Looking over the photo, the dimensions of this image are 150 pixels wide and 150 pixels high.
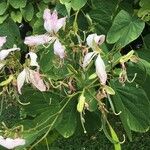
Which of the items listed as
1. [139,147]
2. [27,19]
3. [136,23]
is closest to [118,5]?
[136,23]

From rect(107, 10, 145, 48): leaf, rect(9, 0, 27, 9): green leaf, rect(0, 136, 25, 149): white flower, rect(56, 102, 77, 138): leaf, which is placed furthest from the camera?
rect(9, 0, 27, 9): green leaf

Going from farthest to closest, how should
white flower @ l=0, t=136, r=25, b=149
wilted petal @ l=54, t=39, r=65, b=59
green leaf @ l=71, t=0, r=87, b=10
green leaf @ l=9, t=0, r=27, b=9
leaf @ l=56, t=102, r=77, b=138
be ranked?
green leaf @ l=9, t=0, r=27, b=9, green leaf @ l=71, t=0, r=87, b=10, leaf @ l=56, t=102, r=77, b=138, wilted petal @ l=54, t=39, r=65, b=59, white flower @ l=0, t=136, r=25, b=149

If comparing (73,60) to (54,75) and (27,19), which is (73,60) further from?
(27,19)

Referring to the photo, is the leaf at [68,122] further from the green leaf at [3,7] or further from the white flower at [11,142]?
the green leaf at [3,7]

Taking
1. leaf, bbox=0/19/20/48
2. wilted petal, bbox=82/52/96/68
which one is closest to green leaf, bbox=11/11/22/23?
leaf, bbox=0/19/20/48

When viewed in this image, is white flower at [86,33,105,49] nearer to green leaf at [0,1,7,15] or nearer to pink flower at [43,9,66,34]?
pink flower at [43,9,66,34]
